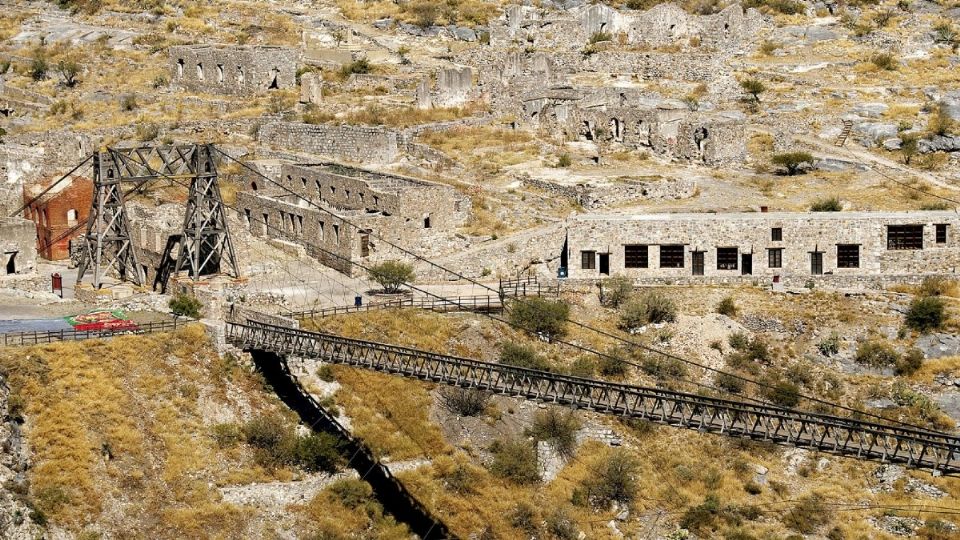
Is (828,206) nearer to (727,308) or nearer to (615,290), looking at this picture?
(727,308)

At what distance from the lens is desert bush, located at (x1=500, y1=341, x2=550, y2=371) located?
56156 mm

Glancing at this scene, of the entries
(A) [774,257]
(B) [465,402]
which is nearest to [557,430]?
(B) [465,402]

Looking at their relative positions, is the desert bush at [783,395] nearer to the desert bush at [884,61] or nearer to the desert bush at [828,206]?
the desert bush at [828,206]

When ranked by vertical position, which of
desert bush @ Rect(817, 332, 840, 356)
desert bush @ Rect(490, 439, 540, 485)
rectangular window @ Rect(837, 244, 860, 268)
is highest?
rectangular window @ Rect(837, 244, 860, 268)

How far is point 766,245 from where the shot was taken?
205ft

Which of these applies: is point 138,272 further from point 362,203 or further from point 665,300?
point 665,300

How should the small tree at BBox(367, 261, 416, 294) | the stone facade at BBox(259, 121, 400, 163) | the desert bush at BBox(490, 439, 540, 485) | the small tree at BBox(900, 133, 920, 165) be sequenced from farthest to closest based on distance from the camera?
the stone facade at BBox(259, 121, 400, 163) < the small tree at BBox(900, 133, 920, 165) < the small tree at BBox(367, 261, 416, 294) < the desert bush at BBox(490, 439, 540, 485)

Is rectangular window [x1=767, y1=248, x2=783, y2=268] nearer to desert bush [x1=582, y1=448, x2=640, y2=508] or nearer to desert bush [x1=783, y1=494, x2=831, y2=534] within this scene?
desert bush [x1=582, y1=448, x2=640, y2=508]

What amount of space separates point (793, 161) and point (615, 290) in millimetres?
13163

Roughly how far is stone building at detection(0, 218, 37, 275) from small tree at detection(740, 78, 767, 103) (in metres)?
34.1

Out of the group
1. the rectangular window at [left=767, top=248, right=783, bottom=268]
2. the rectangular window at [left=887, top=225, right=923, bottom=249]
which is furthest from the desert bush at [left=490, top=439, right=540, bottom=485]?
the rectangular window at [left=887, top=225, right=923, bottom=249]

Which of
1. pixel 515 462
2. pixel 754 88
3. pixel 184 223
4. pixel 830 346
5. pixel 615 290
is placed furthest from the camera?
pixel 754 88

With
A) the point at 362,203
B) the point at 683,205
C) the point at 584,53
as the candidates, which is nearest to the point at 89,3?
the point at 584,53

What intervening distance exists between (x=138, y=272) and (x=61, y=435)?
1254cm
